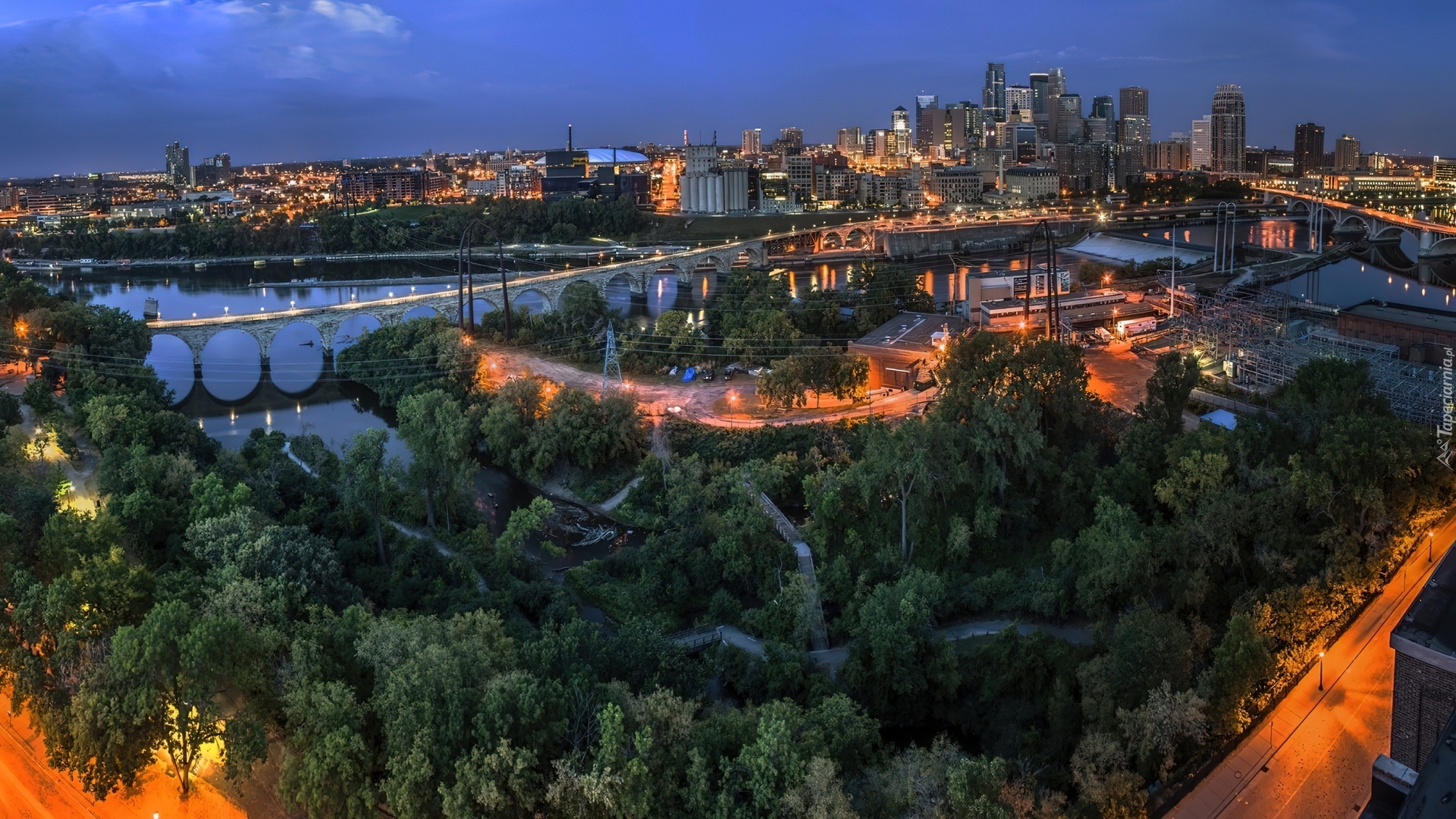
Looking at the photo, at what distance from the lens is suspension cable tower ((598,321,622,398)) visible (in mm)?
13359

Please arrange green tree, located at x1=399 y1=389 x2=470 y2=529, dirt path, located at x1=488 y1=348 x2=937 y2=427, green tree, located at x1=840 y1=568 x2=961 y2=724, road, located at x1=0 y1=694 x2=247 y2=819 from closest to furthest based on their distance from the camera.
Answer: road, located at x1=0 y1=694 x2=247 y2=819, green tree, located at x1=840 y1=568 x2=961 y2=724, green tree, located at x1=399 y1=389 x2=470 y2=529, dirt path, located at x1=488 y1=348 x2=937 y2=427

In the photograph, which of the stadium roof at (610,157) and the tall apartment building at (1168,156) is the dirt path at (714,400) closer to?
the stadium roof at (610,157)

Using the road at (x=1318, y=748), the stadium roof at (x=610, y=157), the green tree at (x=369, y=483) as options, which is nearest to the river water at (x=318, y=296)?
the green tree at (x=369, y=483)

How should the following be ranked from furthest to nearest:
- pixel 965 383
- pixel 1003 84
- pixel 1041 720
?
pixel 1003 84 < pixel 965 383 < pixel 1041 720

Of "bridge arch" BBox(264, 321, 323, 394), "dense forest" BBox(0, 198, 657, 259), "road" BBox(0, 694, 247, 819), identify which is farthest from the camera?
"dense forest" BBox(0, 198, 657, 259)

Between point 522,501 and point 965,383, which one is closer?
point 965,383

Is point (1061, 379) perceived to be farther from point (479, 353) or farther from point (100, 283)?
point (100, 283)

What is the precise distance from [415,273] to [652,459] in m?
23.4

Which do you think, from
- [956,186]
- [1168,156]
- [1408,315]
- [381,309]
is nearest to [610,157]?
[956,186]

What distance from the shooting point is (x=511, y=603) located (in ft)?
27.1

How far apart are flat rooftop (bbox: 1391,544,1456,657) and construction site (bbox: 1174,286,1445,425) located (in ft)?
17.9

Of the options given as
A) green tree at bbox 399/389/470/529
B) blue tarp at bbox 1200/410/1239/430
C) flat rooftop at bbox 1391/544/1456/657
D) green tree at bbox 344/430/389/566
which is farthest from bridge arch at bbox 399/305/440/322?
flat rooftop at bbox 1391/544/1456/657

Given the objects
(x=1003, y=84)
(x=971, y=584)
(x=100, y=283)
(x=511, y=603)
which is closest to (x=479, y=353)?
(x=511, y=603)

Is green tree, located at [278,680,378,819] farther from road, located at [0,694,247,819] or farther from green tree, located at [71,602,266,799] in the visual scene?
road, located at [0,694,247,819]
